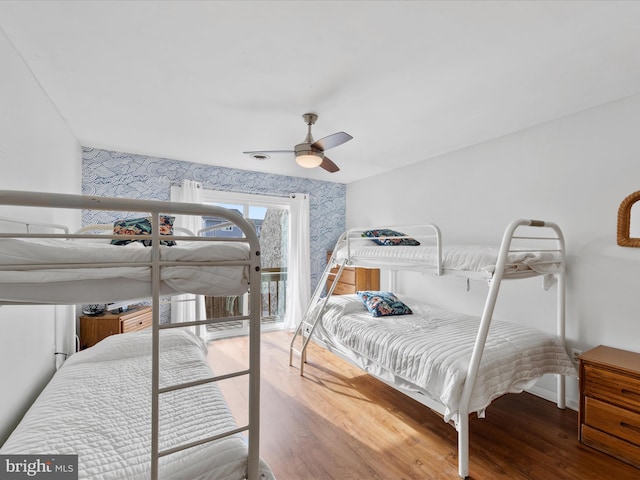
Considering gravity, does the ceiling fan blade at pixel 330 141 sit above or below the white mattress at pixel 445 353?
above

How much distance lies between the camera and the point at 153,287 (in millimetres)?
957

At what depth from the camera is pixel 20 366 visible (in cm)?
175

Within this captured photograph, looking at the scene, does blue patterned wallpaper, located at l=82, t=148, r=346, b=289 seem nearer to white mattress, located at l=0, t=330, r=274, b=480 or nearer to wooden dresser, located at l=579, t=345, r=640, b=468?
white mattress, located at l=0, t=330, r=274, b=480

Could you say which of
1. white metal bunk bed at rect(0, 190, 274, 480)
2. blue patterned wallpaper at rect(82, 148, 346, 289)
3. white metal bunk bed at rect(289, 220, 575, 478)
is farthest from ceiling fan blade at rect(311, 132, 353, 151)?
blue patterned wallpaper at rect(82, 148, 346, 289)

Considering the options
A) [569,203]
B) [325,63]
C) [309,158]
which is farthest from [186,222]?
[569,203]

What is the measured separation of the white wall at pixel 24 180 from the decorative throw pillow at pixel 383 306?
8.72 ft

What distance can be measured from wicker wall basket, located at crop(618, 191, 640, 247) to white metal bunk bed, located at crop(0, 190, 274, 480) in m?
2.76

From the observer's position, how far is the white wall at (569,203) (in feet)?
7.38

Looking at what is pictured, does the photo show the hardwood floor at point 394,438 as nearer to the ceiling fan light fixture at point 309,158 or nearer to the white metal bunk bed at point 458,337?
the white metal bunk bed at point 458,337

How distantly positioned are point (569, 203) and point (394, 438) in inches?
95.2

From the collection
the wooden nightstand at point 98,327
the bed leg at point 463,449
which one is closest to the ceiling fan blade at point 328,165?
the bed leg at point 463,449

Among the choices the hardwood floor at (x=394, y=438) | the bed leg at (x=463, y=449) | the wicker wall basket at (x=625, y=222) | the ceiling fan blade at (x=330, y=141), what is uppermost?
the ceiling fan blade at (x=330, y=141)

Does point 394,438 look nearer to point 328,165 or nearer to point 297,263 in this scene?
point 328,165

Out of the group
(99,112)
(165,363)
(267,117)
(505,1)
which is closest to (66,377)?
(165,363)
